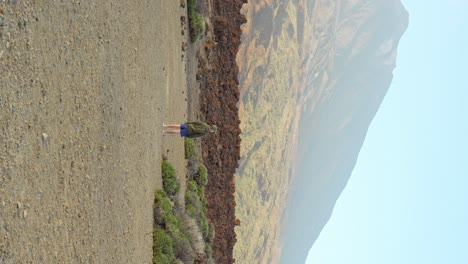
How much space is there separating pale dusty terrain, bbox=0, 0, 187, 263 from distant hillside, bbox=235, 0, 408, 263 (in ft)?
75.2

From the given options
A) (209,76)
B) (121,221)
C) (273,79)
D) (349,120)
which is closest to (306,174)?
(349,120)

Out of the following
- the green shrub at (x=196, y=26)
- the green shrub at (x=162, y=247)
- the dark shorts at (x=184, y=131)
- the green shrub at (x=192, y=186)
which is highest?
the green shrub at (x=196, y=26)

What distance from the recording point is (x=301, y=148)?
8675cm

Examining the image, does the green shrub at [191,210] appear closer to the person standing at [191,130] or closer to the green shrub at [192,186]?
the green shrub at [192,186]

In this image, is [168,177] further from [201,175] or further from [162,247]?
[201,175]

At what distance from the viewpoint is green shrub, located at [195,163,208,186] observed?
21750mm

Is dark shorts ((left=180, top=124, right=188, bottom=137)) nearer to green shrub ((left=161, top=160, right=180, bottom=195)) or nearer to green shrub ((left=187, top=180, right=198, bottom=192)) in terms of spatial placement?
green shrub ((left=161, top=160, right=180, bottom=195))

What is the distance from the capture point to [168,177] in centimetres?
1669

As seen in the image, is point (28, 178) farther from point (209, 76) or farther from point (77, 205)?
point (209, 76)

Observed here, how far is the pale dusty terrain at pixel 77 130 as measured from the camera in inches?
268

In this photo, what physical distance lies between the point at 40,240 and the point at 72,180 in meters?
1.42

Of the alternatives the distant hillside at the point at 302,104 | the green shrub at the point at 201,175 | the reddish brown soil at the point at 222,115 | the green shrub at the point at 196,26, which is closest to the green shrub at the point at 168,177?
the green shrub at the point at 201,175

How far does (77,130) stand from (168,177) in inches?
311

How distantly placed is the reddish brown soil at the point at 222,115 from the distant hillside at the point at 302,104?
379 inches
